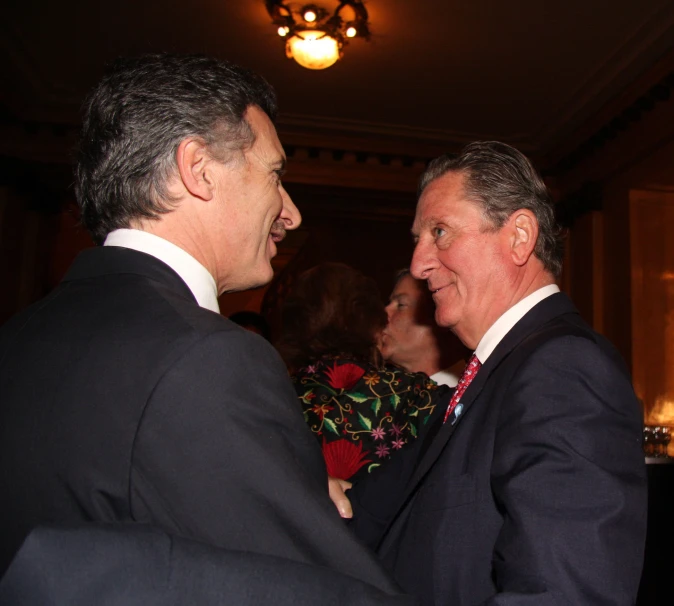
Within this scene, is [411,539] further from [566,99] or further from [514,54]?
[566,99]

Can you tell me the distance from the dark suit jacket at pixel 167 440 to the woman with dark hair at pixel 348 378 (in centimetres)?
109

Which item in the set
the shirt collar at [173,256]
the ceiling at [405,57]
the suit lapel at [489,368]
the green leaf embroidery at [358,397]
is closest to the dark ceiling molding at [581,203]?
the ceiling at [405,57]

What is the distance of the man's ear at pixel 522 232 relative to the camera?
1494 mm

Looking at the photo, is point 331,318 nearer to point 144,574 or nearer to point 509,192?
point 509,192

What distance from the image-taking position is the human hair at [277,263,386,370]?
2.34m

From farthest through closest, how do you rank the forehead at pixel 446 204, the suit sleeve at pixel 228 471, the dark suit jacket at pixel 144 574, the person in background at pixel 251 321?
the person in background at pixel 251 321 → the forehead at pixel 446 204 → the suit sleeve at pixel 228 471 → the dark suit jacket at pixel 144 574

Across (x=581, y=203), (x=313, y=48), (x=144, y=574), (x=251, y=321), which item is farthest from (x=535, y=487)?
(x=581, y=203)

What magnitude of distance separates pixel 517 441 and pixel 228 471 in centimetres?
52

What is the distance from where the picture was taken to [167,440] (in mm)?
748

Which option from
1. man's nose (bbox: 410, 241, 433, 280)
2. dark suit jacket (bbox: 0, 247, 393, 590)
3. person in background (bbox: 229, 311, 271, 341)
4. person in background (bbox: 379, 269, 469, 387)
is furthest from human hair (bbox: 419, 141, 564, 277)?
person in background (bbox: 229, 311, 271, 341)

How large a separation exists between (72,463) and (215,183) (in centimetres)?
51

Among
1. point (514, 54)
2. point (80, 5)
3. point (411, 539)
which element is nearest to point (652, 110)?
point (514, 54)

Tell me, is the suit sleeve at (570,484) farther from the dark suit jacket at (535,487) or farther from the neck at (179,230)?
the neck at (179,230)

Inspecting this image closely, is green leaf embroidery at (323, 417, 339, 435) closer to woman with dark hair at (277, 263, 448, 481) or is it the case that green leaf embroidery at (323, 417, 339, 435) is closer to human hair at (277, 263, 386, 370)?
woman with dark hair at (277, 263, 448, 481)
